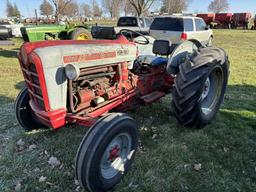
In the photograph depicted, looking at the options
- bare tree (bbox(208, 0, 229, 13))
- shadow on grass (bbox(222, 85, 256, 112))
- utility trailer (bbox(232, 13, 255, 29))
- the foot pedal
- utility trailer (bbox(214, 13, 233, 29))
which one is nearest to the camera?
the foot pedal

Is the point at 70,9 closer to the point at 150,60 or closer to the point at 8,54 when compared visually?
the point at 8,54

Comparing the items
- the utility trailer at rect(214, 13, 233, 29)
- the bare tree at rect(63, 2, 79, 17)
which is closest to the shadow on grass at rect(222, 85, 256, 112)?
the utility trailer at rect(214, 13, 233, 29)

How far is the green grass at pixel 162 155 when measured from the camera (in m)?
2.79

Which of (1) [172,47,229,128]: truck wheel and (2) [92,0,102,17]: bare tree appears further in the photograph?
(2) [92,0,102,17]: bare tree

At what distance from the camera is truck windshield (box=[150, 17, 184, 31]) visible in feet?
35.3

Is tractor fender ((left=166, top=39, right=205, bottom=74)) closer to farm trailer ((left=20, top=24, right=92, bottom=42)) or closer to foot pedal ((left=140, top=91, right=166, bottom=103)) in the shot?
foot pedal ((left=140, top=91, right=166, bottom=103))

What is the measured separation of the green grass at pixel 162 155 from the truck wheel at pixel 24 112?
16 centimetres

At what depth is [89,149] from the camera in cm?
233

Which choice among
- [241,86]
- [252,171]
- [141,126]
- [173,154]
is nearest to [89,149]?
[173,154]

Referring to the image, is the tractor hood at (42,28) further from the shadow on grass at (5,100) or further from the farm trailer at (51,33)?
the shadow on grass at (5,100)

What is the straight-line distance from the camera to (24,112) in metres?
3.53

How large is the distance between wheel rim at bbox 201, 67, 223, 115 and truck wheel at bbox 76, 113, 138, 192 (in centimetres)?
174

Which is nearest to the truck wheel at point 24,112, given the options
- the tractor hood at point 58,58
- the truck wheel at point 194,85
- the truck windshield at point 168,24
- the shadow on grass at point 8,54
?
the tractor hood at point 58,58

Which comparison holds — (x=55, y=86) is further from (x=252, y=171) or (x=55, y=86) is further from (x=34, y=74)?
(x=252, y=171)
